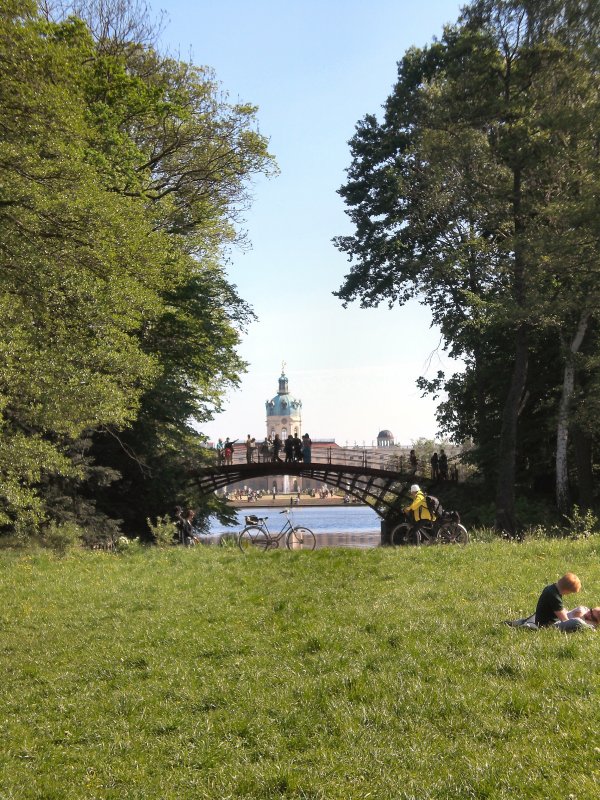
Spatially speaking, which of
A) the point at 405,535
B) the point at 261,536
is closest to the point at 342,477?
the point at 261,536

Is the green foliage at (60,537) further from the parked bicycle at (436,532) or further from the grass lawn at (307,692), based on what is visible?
the parked bicycle at (436,532)

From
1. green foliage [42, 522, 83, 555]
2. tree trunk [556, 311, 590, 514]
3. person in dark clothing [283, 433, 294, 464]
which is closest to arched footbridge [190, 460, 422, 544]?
person in dark clothing [283, 433, 294, 464]

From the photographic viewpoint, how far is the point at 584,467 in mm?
27766

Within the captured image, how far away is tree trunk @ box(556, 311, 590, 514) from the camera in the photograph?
26203mm

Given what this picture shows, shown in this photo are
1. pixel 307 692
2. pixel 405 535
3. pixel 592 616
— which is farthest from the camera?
pixel 405 535

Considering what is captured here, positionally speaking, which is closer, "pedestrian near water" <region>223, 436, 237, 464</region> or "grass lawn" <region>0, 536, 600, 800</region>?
"grass lawn" <region>0, 536, 600, 800</region>

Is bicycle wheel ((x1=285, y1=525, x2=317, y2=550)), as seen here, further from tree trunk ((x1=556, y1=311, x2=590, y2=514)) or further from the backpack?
tree trunk ((x1=556, y1=311, x2=590, y2=514))

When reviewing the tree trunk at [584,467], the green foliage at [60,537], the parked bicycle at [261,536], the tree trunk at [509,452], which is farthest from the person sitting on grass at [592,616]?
the tree trunk at [584,467]

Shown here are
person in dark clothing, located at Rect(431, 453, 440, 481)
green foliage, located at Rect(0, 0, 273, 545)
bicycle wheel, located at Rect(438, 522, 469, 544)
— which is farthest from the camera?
person in dark clothing, located at Rect(431, 453, 440, 481)

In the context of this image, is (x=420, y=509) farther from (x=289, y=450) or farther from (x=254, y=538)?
(x=289, y=450)

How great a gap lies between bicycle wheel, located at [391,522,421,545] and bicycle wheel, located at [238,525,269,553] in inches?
120

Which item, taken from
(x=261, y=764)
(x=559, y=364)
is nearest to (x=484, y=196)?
(x=559, y=364)

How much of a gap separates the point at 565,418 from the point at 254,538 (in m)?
10.8

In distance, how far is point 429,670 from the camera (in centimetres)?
834
